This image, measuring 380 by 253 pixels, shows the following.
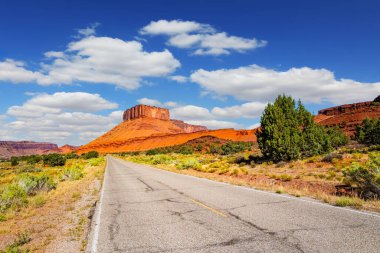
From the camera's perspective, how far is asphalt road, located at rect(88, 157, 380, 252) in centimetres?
586

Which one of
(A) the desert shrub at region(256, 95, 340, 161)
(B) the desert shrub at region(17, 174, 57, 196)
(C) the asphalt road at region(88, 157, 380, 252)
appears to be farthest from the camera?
(A) the desert shrub at region(256, 95, 340, 161)

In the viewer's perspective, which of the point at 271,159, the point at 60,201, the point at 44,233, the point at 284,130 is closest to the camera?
the point at 44,233

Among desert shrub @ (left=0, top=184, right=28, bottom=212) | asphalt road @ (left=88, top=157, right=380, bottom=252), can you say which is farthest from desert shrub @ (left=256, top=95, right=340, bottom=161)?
desert shrub @ (left=0, top=184, right=28, bottom=212)

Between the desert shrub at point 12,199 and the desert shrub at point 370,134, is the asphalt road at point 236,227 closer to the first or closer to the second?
the desert shrub at point 12,199

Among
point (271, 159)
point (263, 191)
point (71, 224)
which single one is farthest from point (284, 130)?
point (71, 224)

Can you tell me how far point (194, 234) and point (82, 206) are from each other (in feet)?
24.4

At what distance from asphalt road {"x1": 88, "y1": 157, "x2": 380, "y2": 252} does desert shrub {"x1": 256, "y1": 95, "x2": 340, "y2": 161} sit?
1881 centimetres

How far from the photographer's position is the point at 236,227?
7.32m

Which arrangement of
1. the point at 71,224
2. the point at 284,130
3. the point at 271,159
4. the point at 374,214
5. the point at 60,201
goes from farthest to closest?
the point at 271,159, the point at 284,130, the point at 60,201, the point at 71,224, the point at 374,214

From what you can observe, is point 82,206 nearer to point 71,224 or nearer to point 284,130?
point 71,224

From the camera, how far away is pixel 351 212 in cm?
818

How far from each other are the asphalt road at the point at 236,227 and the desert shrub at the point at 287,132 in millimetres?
18813

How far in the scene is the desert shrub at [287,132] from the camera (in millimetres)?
29062

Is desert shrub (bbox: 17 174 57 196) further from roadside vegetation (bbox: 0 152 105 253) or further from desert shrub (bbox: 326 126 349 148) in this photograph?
desert shrub (bbox: 326 126 349 148)
